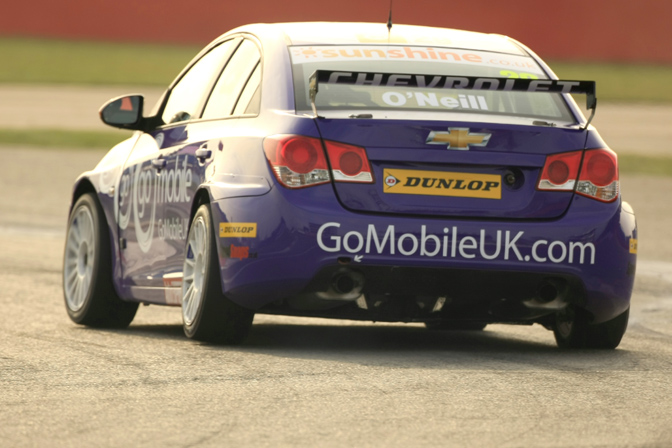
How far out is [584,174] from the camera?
249 inches

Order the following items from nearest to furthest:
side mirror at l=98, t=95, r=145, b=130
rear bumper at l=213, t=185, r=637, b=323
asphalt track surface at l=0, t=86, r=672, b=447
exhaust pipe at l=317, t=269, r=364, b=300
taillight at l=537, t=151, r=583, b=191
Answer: asphalt track surface at l=0, t=86, r=672, b=447
rear bumper at l=213, t=185, r=637, b=323
exhaust pipe at l=317, t=269, r=364, b=300
taillight at l=537, t=151, r=583, b=191
side mirror at l=98, t=95, r=145, b=130

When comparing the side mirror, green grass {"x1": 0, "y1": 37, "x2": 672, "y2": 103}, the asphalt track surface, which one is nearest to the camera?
the asphalt track surface

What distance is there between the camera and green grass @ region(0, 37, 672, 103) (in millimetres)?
37219

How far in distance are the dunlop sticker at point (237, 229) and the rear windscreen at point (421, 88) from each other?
0.60 m

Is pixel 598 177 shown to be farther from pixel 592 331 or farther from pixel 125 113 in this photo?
pixel 125 113

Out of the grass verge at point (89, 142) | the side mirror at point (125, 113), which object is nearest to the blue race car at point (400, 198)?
the side mirror at point (125, 113)

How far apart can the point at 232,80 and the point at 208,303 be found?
1.31 metres

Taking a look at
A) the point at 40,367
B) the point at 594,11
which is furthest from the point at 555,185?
the point at 594,11

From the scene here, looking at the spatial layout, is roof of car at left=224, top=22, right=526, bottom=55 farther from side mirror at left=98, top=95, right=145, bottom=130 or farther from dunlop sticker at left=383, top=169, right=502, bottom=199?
dunlop sticker at left=383, top=169, right=502, bottom=199

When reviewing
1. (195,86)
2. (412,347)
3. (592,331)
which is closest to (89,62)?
(195,86)

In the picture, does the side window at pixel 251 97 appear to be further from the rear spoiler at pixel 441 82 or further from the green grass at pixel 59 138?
the green grass at pixel 59 138

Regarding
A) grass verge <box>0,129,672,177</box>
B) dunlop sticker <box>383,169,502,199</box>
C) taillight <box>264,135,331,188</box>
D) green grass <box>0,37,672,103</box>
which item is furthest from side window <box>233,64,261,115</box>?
green grass <box>0,37,672,103</box>

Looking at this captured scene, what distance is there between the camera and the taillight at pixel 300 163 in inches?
239

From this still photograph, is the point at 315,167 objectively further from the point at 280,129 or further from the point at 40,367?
the point at 40,367
